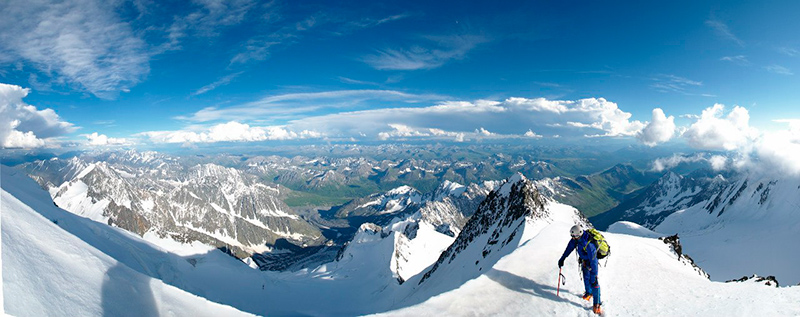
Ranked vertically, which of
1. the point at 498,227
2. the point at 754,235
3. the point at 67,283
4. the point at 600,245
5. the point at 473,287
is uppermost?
the point at 600,245

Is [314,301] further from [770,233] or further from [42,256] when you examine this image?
[770,233]

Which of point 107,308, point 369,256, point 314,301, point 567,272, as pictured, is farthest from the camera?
point 369,256

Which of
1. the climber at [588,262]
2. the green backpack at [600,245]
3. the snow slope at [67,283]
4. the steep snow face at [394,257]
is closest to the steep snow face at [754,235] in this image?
the steep snow face at [394,257]

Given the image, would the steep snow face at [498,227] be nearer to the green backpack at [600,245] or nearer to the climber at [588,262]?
the climber at [588,262]

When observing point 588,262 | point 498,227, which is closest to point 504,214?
point 498,227

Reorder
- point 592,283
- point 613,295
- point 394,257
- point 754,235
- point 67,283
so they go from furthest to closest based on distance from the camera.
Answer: point 754,235
point 394,257
point 613,295
point 592,283
point 67,283

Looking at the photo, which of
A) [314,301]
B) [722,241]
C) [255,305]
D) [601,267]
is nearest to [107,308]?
[601,267]

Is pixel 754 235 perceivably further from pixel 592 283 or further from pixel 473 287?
pixel 473 287
